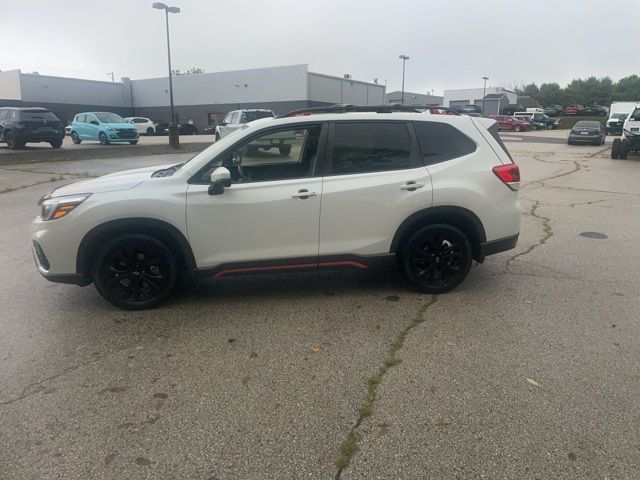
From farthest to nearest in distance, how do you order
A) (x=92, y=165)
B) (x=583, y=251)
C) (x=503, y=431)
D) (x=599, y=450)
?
(x=92, y=165) < (x=583, y=251) < (x=503, y=431) < (x=599, y=450)

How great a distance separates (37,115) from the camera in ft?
69.8

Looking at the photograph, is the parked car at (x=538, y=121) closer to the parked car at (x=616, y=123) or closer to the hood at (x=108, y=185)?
the parked car at (x=616, y=123)

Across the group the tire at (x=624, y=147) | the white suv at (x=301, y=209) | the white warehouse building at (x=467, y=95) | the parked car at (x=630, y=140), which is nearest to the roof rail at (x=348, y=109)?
the white suv at (x=301, y=209)

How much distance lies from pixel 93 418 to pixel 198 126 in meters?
54.8

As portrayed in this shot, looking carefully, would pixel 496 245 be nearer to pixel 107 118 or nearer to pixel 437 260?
pixel 437 260

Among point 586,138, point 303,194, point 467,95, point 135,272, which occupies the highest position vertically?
point 467,95

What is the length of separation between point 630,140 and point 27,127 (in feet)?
81.8

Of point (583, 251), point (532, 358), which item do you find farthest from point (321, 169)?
point (583, 251)

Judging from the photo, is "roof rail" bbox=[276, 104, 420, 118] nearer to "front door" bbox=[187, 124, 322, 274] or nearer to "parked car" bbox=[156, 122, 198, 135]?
"front door" bbox=[187, 124, 322, 274]

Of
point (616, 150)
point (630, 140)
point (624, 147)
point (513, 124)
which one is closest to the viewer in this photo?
point (630, 140)

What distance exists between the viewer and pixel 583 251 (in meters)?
6.50

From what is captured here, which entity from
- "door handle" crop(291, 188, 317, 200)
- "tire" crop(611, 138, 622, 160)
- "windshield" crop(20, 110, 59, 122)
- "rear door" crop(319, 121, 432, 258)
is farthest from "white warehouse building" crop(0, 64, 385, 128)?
"door handle" crop(291, 188, 317, 200)

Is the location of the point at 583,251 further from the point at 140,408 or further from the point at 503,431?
the point at 140,408

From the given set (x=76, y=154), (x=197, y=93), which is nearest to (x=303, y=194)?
(x=76, y=154)
